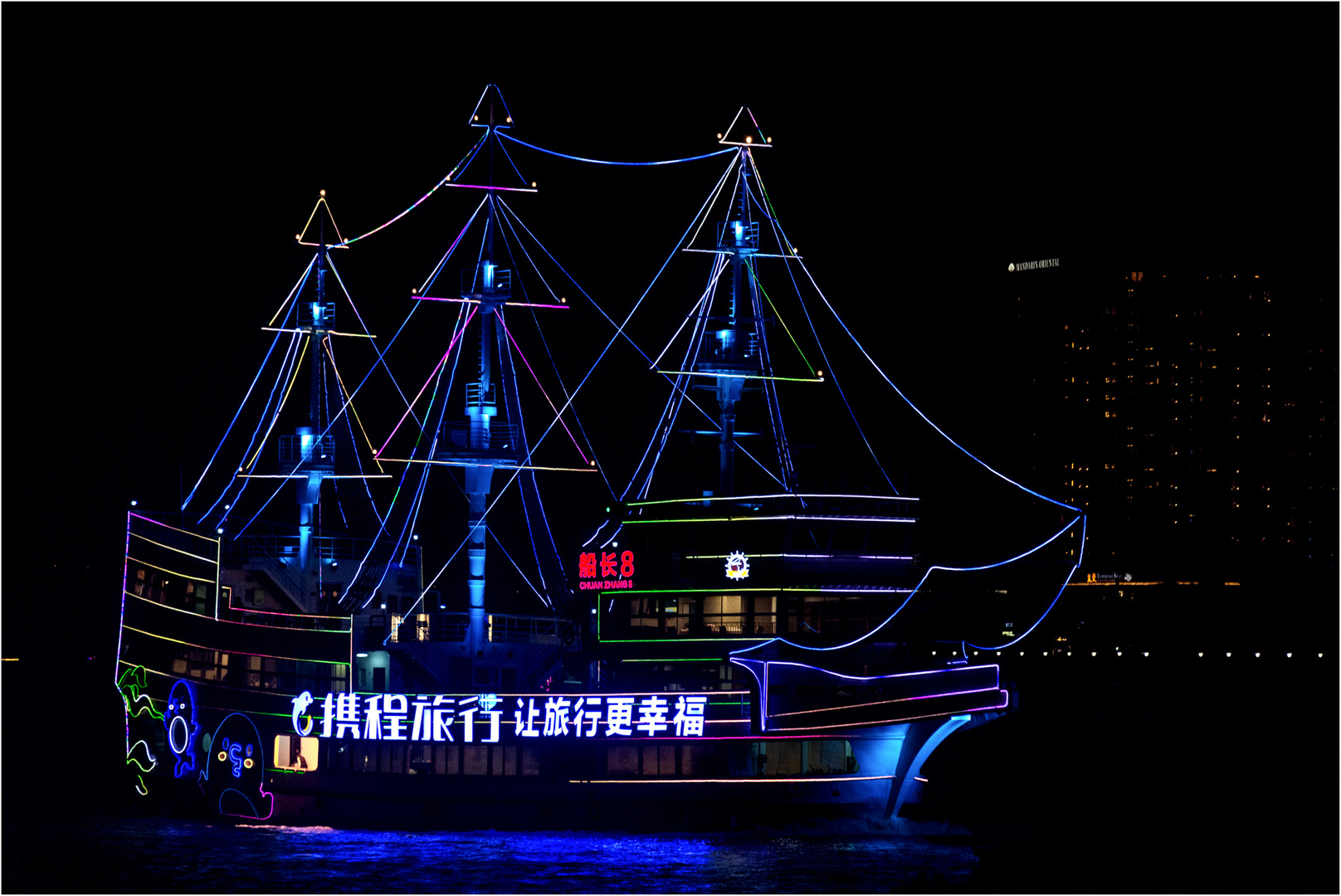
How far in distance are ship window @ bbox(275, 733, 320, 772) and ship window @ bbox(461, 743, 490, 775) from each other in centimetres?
398

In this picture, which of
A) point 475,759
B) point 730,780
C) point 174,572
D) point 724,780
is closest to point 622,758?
point 724,780

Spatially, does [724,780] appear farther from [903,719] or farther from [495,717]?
[495,717]

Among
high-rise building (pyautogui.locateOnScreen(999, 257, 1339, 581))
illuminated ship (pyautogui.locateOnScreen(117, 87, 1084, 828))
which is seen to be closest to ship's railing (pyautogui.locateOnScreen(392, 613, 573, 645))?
illuminated ship (pyautogui.locateOnScreen(117, 87, 1084, 828))

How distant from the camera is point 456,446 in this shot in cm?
4384

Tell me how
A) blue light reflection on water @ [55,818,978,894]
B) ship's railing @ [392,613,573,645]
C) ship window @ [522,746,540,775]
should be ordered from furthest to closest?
ship's railing @ [392,613,573,645], ship window @ [522,746,540,775], blue light reflection on water @ [55,818,978,894]

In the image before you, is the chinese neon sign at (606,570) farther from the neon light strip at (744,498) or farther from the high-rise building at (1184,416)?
the high-rise building at (1184,416)

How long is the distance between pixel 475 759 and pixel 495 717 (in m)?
1.47

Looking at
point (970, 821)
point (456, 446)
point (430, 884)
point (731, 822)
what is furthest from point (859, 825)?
point (456, 446)

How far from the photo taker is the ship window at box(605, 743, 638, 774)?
3959 cm

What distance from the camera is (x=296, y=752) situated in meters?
42.0

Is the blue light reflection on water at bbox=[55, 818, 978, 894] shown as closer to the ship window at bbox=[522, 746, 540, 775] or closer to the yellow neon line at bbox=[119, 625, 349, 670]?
the ship window at bbox=[522, 746, 540, 775]

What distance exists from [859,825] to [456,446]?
561 inches

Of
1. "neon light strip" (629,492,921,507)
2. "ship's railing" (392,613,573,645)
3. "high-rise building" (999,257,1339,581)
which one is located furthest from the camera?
"high-rise building" (999,257,1339,581)

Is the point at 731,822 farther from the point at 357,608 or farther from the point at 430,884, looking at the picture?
the point at 357,608
